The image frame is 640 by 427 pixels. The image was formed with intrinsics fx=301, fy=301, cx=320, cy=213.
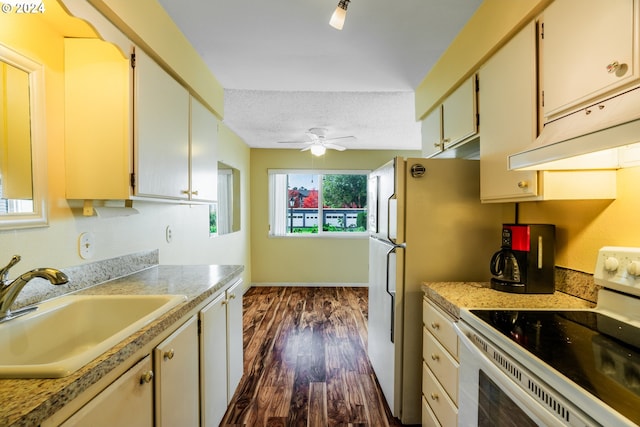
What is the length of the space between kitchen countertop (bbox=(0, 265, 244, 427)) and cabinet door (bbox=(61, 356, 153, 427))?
6cm

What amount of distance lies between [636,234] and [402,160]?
1.06 metres

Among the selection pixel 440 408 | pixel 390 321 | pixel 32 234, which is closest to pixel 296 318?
pixel 390 321

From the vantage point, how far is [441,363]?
1497 millimetres

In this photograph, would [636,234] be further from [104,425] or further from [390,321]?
[104,425]

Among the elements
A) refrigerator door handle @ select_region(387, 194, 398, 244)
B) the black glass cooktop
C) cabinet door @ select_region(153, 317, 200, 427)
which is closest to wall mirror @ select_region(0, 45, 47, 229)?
cabinet door @ select_region(153, 317, 200, 427)

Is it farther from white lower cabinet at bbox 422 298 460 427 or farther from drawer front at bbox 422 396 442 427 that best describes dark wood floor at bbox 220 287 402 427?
white lower cabinet at bbox 422 298 460 427

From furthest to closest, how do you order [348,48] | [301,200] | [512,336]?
[301,200]
[348,48]
[512,336]

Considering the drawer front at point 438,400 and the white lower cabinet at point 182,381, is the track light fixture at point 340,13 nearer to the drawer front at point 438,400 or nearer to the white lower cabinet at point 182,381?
the white lower cabinet at point 182,381

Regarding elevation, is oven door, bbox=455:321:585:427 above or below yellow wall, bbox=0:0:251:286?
below

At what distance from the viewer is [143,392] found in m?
0.97

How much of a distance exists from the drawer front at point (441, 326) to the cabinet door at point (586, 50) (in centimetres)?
98

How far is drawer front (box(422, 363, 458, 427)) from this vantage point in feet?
4.51

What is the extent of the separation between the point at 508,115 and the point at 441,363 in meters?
1.23

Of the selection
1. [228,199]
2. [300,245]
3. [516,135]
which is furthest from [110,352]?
[300,245]
